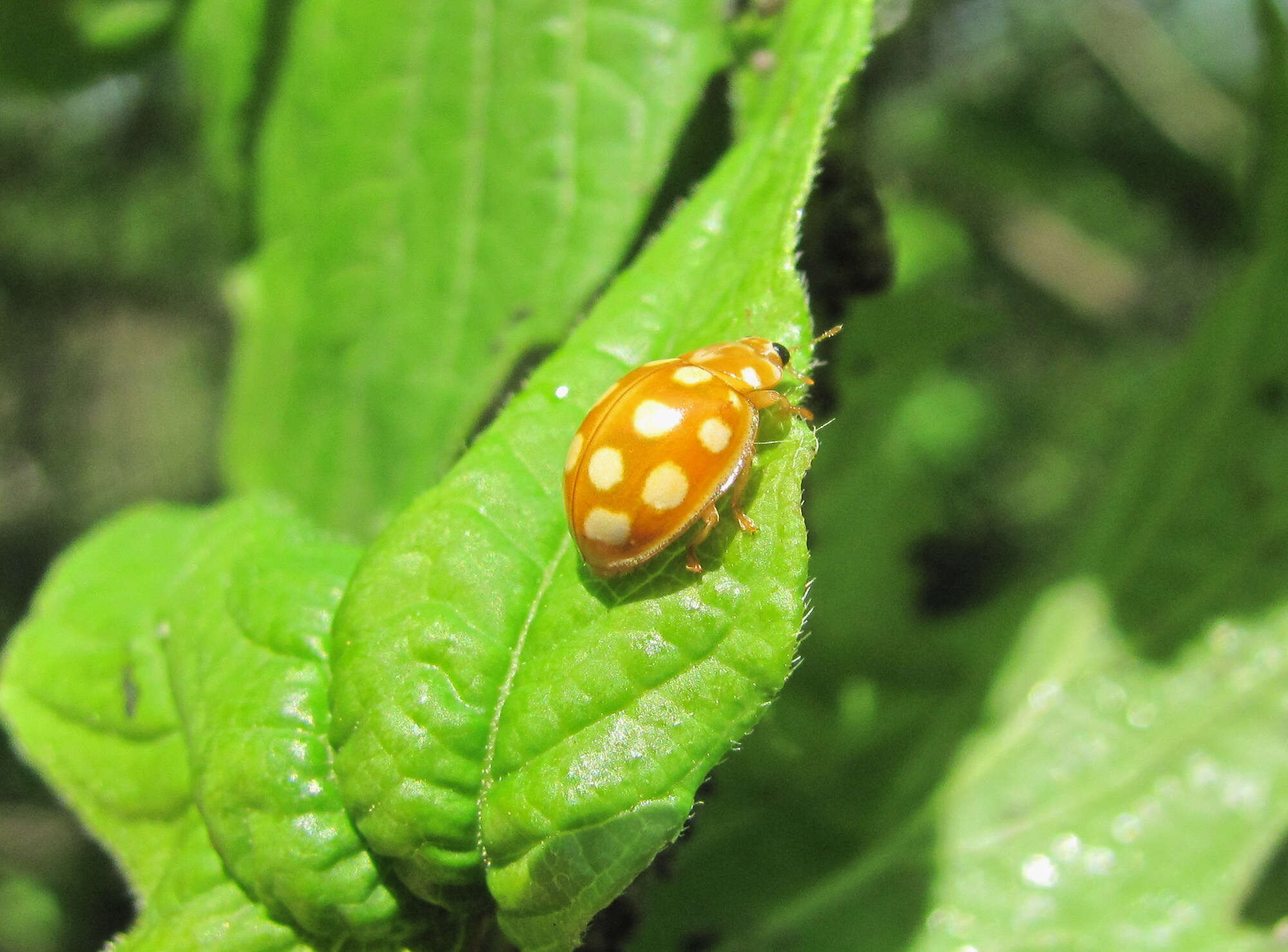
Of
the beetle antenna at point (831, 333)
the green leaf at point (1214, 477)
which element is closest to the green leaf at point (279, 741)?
the beetle antenna at point (831, 333)

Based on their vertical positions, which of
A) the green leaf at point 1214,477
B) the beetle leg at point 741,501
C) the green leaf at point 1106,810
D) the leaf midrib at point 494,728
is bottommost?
the green leaf at point 1106,810

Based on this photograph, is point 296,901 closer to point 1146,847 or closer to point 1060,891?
point 1060,891

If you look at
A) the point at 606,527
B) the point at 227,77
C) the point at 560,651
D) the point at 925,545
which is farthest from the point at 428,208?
the point at 925,545

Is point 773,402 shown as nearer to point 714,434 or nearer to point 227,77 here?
point 714,434

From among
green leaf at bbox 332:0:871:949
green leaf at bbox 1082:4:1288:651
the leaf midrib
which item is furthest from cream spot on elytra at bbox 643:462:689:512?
green leaf at bbox 1082:4:1288:651

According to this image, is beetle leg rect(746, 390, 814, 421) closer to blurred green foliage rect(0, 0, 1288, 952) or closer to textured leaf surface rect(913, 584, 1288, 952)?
blurred green foliage rect(0, 0, 1288, 952)

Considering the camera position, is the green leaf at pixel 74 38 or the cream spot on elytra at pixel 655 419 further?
the green leaf at pixel 74 38

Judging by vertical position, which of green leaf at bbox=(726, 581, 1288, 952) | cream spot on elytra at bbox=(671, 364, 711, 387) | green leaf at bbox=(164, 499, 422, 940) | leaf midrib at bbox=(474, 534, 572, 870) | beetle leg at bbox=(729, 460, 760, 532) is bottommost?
green leaf at bbox=(726, 581, 1288, 952)

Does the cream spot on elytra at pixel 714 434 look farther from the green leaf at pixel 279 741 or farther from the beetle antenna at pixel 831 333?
the green leaf at pixel 279 741
